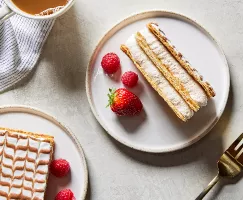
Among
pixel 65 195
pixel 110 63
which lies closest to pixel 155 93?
pixel 110 63

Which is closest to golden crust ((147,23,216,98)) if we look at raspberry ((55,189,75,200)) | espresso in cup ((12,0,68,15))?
espresso in cup ((12,0,68,15))

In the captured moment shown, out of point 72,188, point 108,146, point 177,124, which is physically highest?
point 177,124

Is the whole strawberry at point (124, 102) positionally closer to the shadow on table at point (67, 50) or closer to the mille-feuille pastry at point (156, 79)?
the mille-feuille pastry at point (156, 79)

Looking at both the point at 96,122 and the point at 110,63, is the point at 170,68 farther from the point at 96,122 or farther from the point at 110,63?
the point at 96,122

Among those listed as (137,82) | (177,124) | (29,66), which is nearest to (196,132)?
(177,124)

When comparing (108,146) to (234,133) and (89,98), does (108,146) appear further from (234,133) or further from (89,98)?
(234,133)
